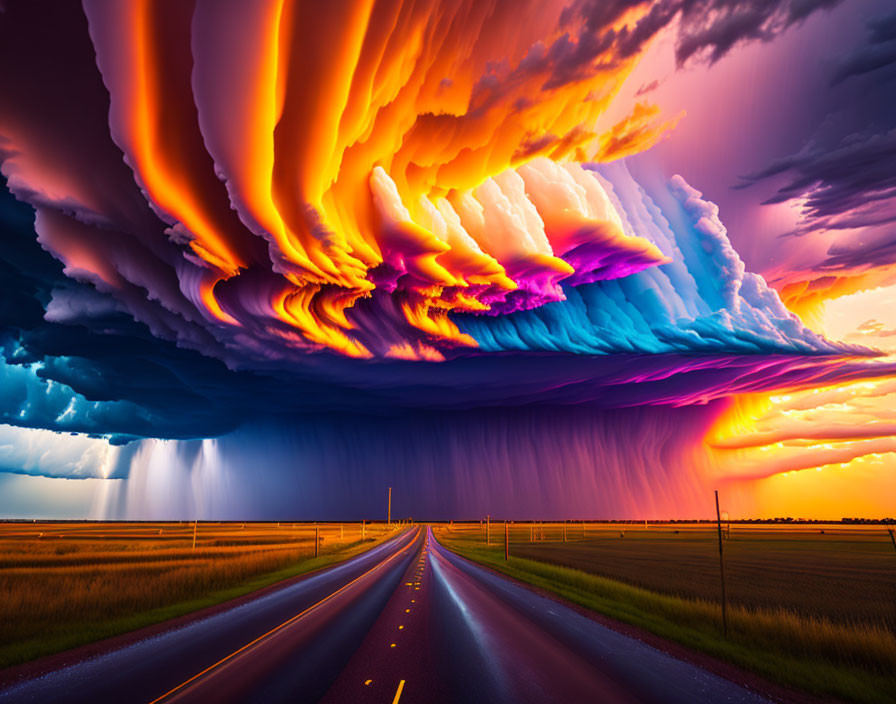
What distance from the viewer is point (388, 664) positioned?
8.95 meters

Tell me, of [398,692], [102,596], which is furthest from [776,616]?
[102,596]

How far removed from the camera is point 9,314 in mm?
40531

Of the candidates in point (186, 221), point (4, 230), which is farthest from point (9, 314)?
point (186, 221)

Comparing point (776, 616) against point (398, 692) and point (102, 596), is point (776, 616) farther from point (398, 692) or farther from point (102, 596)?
point (102, 596)

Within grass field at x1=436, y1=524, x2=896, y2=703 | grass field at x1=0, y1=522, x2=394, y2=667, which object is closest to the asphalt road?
grass field at x1=436, y1=524, x2=896, y2=703

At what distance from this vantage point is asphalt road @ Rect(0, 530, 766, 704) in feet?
24.4

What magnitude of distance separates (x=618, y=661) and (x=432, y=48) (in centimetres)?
2016

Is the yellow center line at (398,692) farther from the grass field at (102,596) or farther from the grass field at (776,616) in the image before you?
the grass field at (102,596)

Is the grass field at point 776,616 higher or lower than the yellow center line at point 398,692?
lower

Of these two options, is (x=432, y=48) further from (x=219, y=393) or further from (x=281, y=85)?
(x=219, y=393)

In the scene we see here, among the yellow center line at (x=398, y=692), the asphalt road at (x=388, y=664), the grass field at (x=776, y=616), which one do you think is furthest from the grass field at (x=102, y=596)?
the grass field at (x=776, y=616)

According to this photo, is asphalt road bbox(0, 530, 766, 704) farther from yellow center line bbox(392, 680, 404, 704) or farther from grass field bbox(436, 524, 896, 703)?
grass field bbox(436, 524, 896, 703)

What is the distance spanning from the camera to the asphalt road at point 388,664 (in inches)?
293

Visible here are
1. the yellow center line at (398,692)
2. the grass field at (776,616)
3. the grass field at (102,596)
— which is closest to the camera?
the yellow center line at (398,692)
